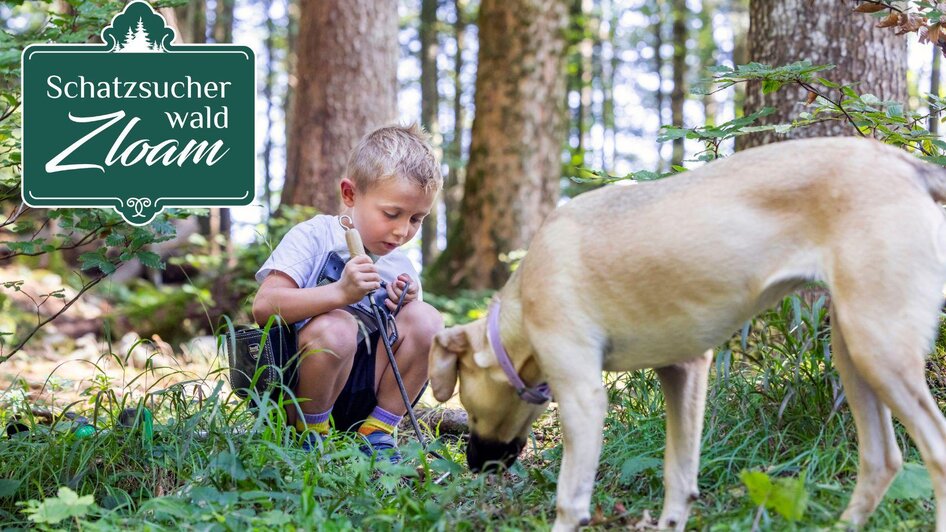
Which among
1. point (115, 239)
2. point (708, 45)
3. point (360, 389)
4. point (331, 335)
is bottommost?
point (360, 389)

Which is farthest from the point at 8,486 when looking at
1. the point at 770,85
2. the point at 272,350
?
the point at 770,85

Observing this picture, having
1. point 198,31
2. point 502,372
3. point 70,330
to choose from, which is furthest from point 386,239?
point 198,31

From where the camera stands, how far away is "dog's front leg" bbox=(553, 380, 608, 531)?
256 centimetres

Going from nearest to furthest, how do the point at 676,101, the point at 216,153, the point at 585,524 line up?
the point at 585,524 → the point at 216,153 → the point at 676,101

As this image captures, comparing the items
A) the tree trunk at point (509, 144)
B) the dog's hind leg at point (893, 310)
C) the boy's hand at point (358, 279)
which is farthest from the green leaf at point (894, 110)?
the tree trunk at point (509, 144)

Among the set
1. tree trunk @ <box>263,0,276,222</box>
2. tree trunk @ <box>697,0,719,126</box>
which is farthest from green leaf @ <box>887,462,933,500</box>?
tree trunk @ <box>263,0,276,222</box>

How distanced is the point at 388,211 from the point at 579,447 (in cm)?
170

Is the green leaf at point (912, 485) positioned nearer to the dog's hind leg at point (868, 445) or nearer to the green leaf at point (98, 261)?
the dog's hind leg at point (868, 445)

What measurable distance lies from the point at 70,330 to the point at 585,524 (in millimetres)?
9113

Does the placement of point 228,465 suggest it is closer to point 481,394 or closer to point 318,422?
point 318,422

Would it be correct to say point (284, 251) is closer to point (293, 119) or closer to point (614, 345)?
point (614, 345)

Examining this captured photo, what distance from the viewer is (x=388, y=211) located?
387 cm

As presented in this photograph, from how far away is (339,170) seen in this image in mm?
8961

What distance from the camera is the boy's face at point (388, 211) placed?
3852 millimetres
